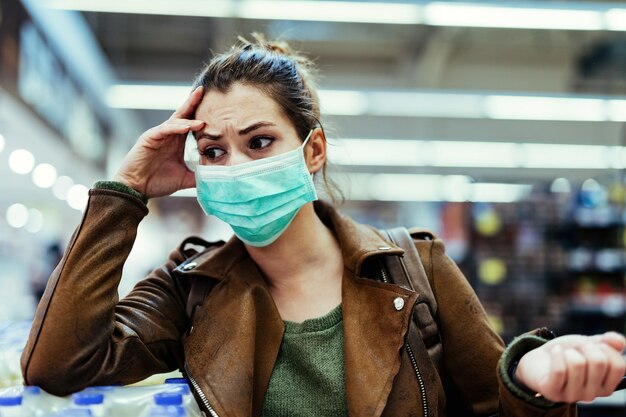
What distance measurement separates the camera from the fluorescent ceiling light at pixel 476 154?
36.1ft

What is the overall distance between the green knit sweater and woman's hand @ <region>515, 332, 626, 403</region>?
0.54m

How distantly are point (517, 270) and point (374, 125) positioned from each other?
20.1 feet

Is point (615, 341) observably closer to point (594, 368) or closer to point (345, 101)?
point (594, 368)

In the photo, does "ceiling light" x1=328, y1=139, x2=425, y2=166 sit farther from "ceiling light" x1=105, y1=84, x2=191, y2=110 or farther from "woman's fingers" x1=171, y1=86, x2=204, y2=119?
"woman's fingers" x1=171, y1=86, x2=204, y2=119

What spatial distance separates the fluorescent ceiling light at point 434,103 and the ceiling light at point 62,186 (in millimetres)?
1261

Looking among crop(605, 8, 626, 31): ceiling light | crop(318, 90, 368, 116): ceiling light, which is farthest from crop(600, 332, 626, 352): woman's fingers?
crop(318, 90, 368, 116): ceiling light

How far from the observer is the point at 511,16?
541 centimetres

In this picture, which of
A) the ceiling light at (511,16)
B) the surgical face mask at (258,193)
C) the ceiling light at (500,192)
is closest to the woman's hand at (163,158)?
the surgical face mask at (258,193)

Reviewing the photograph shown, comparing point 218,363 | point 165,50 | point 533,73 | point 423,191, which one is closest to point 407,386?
point 218,363

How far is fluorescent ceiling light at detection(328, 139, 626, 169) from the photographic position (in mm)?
10992

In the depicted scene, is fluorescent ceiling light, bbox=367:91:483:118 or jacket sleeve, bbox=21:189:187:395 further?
fluorescent ceiling light, bbox=367:91:483:118

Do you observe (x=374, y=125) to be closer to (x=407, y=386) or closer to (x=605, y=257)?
(x=605, y=257)

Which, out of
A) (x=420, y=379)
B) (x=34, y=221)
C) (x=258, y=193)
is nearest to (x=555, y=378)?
(x=420, y=379)

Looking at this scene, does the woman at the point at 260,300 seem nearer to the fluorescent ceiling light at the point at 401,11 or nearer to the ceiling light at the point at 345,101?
the fluorescent ceiling light at the point at 401,11
